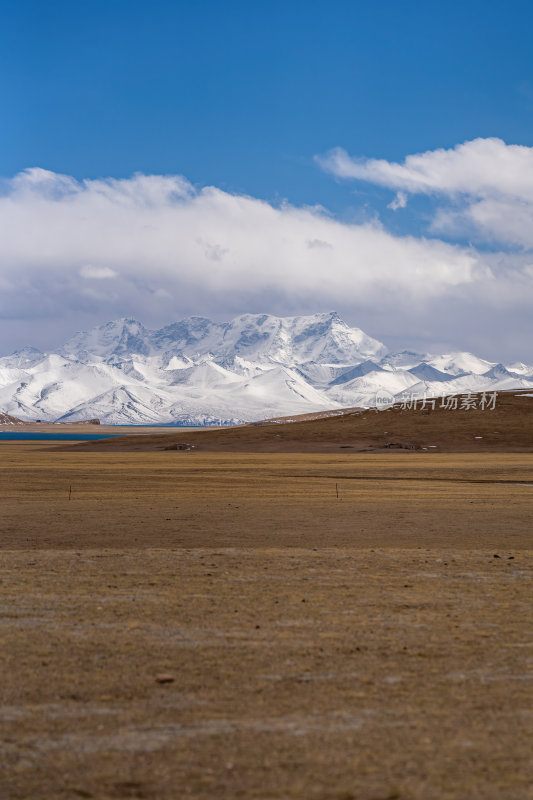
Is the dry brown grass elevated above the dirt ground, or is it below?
above

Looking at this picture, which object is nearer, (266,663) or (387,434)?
(266,663)

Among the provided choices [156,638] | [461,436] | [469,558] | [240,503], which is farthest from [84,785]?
[461,436]

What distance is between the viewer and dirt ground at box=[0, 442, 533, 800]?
255 inches

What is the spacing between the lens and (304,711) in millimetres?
7848

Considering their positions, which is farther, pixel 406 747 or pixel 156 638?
pixel 156 638

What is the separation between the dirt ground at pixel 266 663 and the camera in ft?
21.2

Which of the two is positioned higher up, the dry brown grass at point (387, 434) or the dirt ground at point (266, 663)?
the dry brown grass at point (387, 434)

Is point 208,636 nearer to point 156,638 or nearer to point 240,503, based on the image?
point 156,638

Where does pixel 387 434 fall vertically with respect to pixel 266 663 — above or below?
A: above

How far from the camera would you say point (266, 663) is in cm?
951

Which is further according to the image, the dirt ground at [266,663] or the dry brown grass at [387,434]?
the dry brown grass at [387,434]

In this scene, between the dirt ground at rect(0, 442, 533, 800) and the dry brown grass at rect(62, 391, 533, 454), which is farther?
the dry brown grass at rect(62, 391, 533, 454)

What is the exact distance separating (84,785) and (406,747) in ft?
8.81

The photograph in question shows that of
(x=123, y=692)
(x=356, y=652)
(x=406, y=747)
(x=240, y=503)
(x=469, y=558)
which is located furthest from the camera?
(x=240, y=503)
